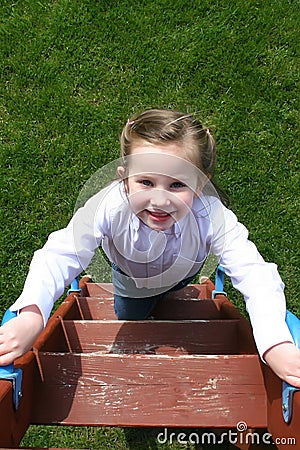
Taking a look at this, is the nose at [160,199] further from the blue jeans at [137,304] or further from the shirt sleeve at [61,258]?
the blue jeans at [137,304]

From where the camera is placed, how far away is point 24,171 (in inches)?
133

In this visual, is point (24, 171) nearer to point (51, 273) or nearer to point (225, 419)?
point (51, 273)

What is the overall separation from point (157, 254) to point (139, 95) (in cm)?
179

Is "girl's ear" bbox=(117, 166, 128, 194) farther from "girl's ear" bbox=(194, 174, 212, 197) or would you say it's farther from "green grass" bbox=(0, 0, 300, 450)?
"green grass" bbox=(0, 0, 300, 450)

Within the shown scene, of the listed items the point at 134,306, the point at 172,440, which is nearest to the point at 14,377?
the point at 134,306

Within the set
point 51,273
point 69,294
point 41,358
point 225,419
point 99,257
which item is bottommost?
point 69,294

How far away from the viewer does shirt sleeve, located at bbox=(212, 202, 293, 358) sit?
59.6 inches

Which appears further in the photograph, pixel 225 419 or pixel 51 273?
pixel 51 273

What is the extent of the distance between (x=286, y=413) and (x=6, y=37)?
125 inches

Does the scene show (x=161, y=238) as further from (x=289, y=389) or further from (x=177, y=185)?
(x=289, y=389)

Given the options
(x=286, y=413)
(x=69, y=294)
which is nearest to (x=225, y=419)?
(x=286, y=413)

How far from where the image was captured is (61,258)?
177 cm

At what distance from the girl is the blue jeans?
0.17 m

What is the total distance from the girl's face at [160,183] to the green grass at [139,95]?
1.43m
